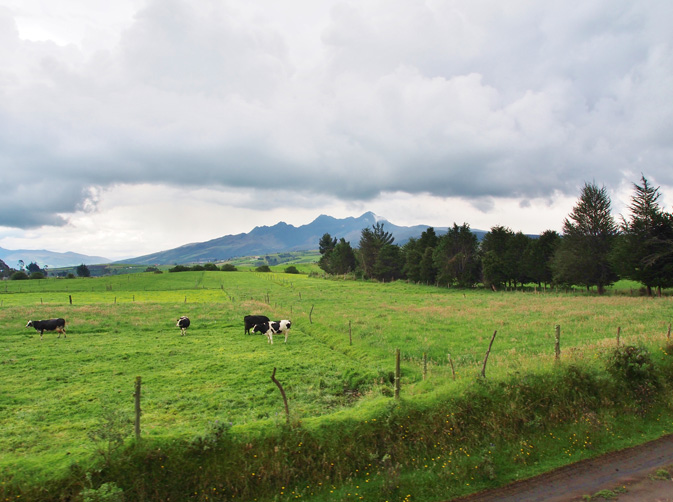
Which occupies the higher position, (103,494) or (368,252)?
(368,252)

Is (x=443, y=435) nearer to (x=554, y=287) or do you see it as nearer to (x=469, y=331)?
(x=469, y=331)

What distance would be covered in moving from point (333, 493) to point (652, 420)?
12.1 m

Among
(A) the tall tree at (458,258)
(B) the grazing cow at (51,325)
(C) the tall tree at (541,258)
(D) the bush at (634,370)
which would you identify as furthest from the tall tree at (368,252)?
(D) the bush at (634,370)

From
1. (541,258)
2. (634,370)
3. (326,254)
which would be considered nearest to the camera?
(634,370)

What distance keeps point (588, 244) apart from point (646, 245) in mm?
11009

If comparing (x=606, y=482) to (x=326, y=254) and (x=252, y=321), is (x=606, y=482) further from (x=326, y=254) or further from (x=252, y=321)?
(x=326, y=254)

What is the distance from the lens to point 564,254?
188 feet

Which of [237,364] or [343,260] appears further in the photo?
[343,260]

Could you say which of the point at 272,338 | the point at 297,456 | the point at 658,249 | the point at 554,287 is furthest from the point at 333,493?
the point at 554,287

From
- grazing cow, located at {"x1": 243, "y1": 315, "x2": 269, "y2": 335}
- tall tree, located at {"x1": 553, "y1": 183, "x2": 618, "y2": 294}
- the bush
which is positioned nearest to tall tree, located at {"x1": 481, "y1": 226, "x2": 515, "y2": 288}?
tall tree, located at {"x1": 553, "y1": 183, "x2": 618, "y2": 294}

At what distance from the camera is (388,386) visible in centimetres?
1573

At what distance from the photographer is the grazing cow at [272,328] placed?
86.8 feet

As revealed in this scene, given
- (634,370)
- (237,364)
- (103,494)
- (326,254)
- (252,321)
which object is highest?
(326,254)

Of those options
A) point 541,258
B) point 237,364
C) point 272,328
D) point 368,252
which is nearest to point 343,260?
point 368,252
